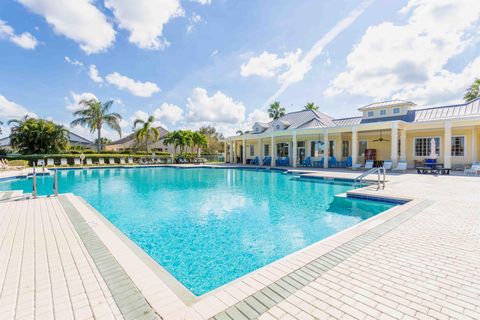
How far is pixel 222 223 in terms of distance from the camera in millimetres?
5922

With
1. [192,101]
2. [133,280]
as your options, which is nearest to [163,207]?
[133,280]

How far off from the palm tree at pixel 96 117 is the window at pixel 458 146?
1388 inches

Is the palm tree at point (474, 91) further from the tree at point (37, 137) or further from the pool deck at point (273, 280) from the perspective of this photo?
the tree at point (37, 137)

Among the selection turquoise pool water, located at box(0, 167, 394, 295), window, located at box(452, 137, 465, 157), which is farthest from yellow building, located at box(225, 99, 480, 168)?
turquoise pool water, located at box(0, 167, 394, 295)

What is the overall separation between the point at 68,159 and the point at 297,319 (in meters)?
28.5

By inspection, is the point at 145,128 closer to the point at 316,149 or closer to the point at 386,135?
the point at 316,149

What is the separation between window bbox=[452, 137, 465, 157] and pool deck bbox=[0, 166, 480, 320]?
50.7 feet

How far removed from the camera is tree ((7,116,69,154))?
2484 centimetres

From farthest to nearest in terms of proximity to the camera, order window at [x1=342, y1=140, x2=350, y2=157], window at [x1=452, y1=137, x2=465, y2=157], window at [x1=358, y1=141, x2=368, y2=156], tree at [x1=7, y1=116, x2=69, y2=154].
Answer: tree at [x1=7, y1=116, x2=69, y2=154] → window at [x1=342, y1=140, x2=350, y2=157] → window at [x1=358, y1=141, x2=368, y2=156] → window at [x1=452, y1=137, x2=465, y2=157]

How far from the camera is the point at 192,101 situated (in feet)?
75.9

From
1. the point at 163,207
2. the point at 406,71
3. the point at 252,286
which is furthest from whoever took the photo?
the point at 406,71

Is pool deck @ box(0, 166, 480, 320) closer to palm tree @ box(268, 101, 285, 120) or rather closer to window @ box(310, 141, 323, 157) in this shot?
window @ box(310, 141, 323, 157)

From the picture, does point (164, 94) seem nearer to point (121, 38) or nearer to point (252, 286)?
point (121, 38)

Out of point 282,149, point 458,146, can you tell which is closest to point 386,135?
point 458,146
